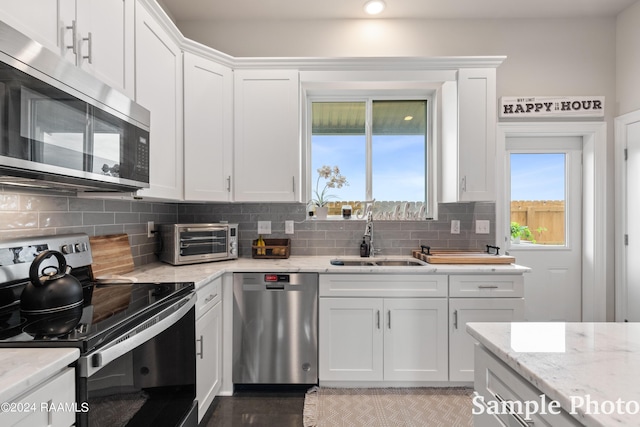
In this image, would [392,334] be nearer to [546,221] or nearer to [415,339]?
[415,339]

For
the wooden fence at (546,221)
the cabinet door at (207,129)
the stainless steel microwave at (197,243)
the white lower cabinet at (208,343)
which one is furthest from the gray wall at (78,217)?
the wooden fence at (546,221)

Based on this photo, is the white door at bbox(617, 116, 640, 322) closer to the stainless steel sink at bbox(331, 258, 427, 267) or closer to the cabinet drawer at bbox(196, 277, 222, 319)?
the stainless steel sink at bbox(331, 258, 427, 267)

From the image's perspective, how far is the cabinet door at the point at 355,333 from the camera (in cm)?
224

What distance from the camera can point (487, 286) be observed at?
2240 mm

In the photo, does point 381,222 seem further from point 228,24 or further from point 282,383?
point 228,24

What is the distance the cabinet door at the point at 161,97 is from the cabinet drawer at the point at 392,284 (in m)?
1.21

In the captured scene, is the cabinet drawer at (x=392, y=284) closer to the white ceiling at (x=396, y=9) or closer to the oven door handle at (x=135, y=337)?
the oven door handle at (x=135, y=337)

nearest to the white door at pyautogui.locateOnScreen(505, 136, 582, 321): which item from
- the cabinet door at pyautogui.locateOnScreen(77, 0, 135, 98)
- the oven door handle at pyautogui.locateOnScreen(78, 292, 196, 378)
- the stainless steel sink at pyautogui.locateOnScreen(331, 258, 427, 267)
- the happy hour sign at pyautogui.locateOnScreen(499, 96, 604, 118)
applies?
the happy hour sign at pyautogui.locateOnScreen(499, 96, 604, 118)

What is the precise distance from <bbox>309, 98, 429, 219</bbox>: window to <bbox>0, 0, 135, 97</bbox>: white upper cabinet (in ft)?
5.43

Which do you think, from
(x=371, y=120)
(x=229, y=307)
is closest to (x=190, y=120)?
(x=229, y=307)

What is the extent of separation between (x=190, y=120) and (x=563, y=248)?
3377mm

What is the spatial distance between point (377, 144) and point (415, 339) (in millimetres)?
1729

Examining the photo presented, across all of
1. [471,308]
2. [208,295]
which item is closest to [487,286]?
[471,308]

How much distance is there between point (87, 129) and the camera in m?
1.20
